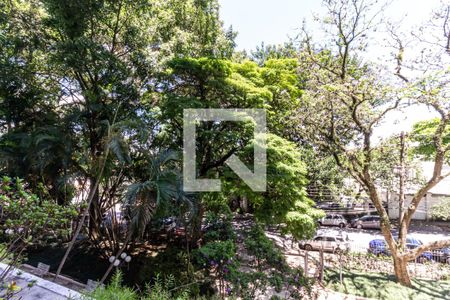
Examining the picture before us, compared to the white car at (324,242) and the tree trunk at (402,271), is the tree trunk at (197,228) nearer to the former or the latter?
the white car at (324,242)

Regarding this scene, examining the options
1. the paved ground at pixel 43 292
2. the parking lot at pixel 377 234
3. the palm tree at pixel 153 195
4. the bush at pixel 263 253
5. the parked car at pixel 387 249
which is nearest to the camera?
the paved ground at pixel 43 292

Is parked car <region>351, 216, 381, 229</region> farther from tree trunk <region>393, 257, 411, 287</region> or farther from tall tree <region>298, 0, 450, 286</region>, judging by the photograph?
tree trunk <region>393, 257, 411, 287</region>

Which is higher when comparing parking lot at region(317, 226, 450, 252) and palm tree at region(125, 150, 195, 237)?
palm tree at region(125, 150, 195, 237)

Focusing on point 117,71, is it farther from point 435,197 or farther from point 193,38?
point 435,197

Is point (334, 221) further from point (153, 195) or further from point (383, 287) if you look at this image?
point (153, 195)

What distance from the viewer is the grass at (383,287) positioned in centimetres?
759

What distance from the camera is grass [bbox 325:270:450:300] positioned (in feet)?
24.9

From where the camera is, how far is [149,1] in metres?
8.63

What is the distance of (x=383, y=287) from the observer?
8.05 m

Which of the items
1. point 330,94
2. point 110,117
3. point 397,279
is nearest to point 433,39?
point 330,94

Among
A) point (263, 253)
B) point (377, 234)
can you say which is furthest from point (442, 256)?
point (263, 253)

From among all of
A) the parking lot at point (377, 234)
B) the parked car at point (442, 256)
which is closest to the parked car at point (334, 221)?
the parking lot at point (377, 234)

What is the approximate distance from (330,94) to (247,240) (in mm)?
5332

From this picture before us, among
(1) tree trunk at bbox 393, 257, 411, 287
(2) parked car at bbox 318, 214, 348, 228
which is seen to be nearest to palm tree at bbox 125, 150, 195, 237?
(1) tree trunk at bbox 393, 257, 411, 287
